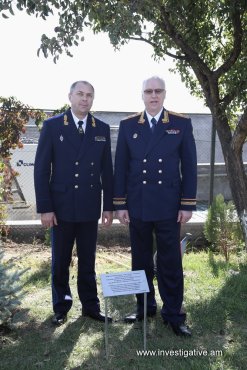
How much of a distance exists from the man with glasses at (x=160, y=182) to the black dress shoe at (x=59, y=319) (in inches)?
35.2

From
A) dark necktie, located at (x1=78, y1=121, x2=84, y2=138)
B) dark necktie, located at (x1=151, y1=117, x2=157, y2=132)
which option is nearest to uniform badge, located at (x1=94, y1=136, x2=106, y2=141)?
dark necktie, located at (x1=78, y1=121, x2=84, y2=138)

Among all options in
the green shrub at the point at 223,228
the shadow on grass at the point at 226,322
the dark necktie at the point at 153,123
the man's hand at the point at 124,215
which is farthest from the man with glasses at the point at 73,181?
the green shrub at the point at 223,228

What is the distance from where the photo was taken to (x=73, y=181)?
146 inches

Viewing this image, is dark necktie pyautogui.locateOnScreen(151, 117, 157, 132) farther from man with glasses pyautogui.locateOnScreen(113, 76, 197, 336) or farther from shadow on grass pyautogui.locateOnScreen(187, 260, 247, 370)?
shadow on grass pyautogui.locateOnScreen(187, 260, 247, 370)

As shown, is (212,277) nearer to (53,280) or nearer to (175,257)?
(175,257)

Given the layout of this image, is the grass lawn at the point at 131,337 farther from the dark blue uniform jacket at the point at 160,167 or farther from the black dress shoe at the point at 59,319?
the dark blue uniform jacket at the point at 160,167

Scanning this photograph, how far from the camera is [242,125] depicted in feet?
17.7

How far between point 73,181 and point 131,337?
1.35m

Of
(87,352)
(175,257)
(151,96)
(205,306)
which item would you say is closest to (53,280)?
(87,352)

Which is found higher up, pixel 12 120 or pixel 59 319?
pixel 12 120

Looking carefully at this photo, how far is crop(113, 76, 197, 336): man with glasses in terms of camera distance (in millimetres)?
3582

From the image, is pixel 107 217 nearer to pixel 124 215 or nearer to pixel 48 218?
pixel 124 215

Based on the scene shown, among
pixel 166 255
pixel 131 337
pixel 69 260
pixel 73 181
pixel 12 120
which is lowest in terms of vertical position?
pixel 131 337

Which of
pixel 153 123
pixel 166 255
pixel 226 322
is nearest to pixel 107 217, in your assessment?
pixel 166 255
